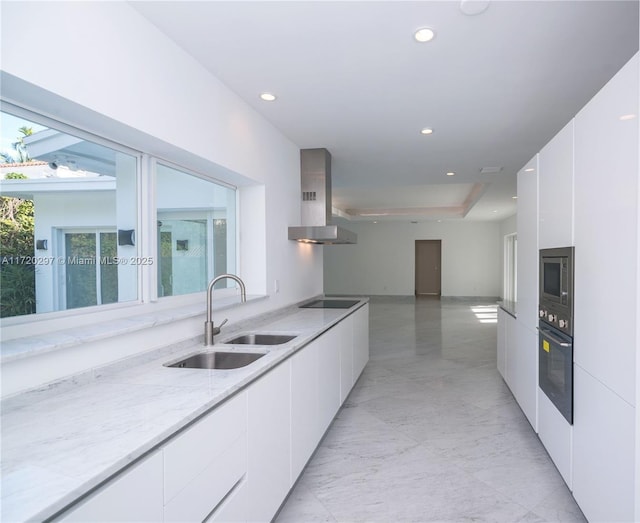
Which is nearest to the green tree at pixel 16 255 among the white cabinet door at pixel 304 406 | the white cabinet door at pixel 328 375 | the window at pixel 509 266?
the white cabinet door at pixel 304 406

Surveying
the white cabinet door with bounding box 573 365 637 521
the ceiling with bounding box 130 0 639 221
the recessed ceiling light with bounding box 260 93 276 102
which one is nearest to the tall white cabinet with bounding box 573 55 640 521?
the white cabinet door with bounding box 573 365 637 521

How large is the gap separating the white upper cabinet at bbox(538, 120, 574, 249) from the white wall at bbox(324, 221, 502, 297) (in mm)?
10479

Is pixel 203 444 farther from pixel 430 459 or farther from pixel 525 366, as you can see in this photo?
pixel 525 366

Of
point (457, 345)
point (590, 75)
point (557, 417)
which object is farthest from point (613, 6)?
point (457, 345)

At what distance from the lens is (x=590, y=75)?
8.45ft

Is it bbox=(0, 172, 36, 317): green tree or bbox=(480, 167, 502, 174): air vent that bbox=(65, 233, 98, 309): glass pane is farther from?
bbox=(480, 167, 502, 174): air vent

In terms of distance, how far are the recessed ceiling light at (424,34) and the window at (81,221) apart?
5.28 feet

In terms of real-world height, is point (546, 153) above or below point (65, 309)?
above

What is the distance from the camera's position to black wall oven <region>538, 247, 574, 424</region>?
2102 mm

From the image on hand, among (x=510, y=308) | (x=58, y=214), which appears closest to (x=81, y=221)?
(x=58, y=214)

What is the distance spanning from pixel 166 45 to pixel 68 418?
Result: 5.93ft

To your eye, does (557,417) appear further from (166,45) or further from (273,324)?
(166,45)

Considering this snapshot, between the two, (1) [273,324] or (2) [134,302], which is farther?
(1) [273,324]

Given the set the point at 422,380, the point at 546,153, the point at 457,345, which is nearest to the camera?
the point at 546,153
